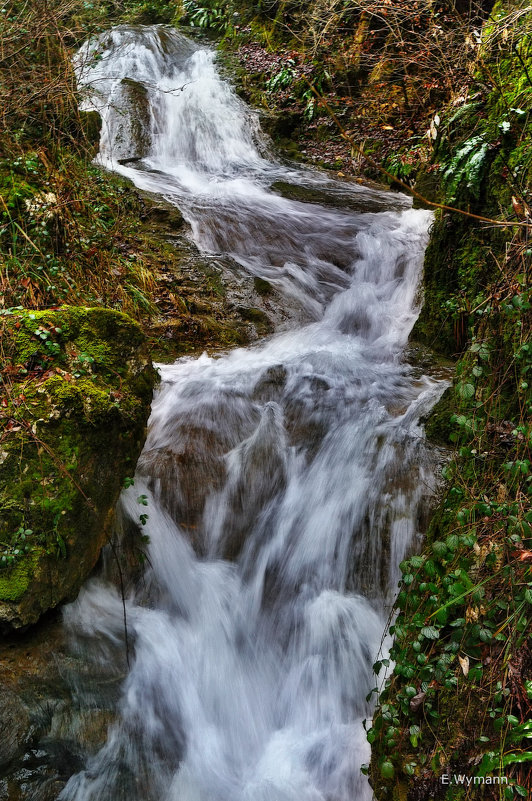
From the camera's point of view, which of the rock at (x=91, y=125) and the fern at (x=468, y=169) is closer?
the fern at (x=468, y=169)

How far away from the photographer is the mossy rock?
334cm

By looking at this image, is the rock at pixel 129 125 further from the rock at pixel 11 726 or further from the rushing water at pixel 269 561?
the rock at pixel 11 726

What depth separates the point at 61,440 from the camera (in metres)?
3.58

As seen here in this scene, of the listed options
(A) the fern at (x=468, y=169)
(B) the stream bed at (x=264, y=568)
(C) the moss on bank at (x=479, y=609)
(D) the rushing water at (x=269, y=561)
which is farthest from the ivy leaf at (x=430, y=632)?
(A) the fern at (x=468, y=169)

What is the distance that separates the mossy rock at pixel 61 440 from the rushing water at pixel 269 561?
46 cm

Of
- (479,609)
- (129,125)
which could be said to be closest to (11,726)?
(479,609)

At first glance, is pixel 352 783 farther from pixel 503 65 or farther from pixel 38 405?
pixel 503 65

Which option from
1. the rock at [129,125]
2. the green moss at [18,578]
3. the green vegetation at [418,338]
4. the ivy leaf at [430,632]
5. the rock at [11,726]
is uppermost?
the rock at [129,125]

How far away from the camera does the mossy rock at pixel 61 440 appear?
3338 mm

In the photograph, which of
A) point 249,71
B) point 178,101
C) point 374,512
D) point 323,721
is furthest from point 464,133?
point 249,71

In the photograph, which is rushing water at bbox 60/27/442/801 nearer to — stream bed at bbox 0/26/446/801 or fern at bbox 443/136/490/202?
stream bed at bbox 0/26/446/801

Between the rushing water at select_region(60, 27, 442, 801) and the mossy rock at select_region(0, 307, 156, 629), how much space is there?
18.0 inches

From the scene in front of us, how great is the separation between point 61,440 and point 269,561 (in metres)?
1.85

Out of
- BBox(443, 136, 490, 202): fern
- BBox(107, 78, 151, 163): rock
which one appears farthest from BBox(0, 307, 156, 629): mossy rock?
BBox(107, 78, 151, 163): rock
